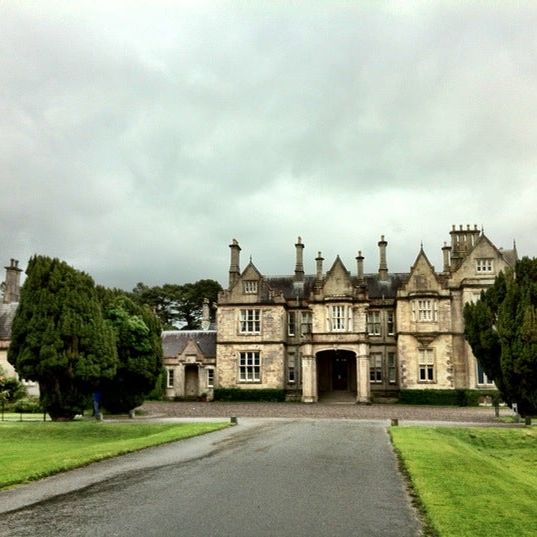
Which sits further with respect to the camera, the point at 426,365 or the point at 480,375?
the point at 426,365

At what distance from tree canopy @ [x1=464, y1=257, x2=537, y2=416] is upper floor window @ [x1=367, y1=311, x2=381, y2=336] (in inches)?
807

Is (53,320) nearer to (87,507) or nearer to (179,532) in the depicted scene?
(87,507)

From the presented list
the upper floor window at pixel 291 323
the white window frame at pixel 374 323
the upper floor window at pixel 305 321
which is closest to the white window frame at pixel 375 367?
the white window frame at pixel 374 323

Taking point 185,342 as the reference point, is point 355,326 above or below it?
above

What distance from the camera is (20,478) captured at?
12711 mm

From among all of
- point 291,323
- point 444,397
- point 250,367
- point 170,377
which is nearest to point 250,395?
point 250,367

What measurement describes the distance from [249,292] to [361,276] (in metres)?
10.8

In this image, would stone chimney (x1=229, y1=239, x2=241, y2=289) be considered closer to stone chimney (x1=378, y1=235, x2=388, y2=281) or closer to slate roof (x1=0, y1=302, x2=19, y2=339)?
stone chimney (x1=378, y1=235, x2=388, y2=281)

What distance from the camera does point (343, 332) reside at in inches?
1993

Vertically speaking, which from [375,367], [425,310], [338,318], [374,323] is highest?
[425,310]

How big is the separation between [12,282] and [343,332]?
103ft

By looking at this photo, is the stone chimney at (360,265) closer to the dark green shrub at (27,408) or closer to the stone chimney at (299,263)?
the stone chimney at (299,263)

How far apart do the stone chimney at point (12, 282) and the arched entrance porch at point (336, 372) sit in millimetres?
29379

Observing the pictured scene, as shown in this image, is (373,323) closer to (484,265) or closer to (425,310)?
(425,310)
